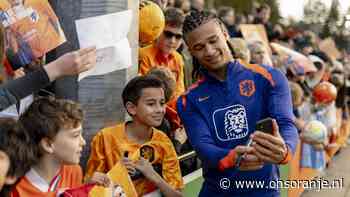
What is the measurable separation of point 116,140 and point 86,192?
769 millimetres

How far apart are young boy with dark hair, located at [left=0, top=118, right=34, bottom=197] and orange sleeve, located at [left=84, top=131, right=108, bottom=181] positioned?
791mm

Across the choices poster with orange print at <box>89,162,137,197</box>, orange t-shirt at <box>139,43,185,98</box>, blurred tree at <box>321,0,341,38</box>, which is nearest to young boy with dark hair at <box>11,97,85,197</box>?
poster with orange print at <box>89,162,137,197</box>

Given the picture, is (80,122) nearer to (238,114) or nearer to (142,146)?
(142,146)

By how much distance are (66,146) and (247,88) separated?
91cm

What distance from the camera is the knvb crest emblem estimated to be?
259 centimetres

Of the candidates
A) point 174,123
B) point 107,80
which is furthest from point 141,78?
point 174,123

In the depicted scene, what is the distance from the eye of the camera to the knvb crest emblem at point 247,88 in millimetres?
2590

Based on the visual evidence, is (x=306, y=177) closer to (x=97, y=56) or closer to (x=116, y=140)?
(x=116, y=140)

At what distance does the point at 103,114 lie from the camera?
3.21 m

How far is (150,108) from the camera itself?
3021 millimetres

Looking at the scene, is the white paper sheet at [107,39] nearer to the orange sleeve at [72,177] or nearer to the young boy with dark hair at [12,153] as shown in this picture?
the orange sleeve at [72,177]

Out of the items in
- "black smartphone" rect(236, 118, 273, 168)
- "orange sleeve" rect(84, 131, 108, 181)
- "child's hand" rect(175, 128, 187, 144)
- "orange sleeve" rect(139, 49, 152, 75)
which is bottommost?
"child's hand" rect(175, 128, 187, 144)

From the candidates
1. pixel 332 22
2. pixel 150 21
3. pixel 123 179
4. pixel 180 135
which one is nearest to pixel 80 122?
pixel 123 179

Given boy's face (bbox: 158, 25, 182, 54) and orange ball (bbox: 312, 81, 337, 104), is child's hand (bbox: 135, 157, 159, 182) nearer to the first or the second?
boy's face (bbox: 158, 25, 182, 54)
